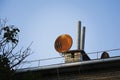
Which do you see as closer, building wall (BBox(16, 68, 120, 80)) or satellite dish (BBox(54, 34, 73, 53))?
building wall (BBox(16, 68, 120, 80))

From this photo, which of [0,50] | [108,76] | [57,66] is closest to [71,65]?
[57,66]

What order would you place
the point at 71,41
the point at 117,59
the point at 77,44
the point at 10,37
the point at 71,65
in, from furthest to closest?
1. the point at 77,44
2. the point at 71,41
3. the point at 71,65
4. the point at 117,59
5. the point at 10,37

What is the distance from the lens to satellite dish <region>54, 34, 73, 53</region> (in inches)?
797

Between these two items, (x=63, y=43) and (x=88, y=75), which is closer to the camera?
(x=88, y=75)

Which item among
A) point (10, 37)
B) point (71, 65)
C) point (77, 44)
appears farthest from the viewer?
point (77, 44)

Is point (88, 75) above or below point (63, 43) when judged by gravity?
below

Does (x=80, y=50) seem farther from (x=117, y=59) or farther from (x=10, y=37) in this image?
(x=10, y=37)

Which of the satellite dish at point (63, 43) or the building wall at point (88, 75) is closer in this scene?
the building wall at point (88, 75)

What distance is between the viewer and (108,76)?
55.8 ft

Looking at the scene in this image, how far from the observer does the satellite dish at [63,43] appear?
20.2 meters

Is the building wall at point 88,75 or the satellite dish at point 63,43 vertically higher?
the satellite dish at point 63,43

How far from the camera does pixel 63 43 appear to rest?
20.4m

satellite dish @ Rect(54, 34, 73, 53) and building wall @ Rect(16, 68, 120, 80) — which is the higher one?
satellite dish @ Rect(54, 34, 73, 53)

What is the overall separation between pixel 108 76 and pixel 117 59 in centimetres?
120
